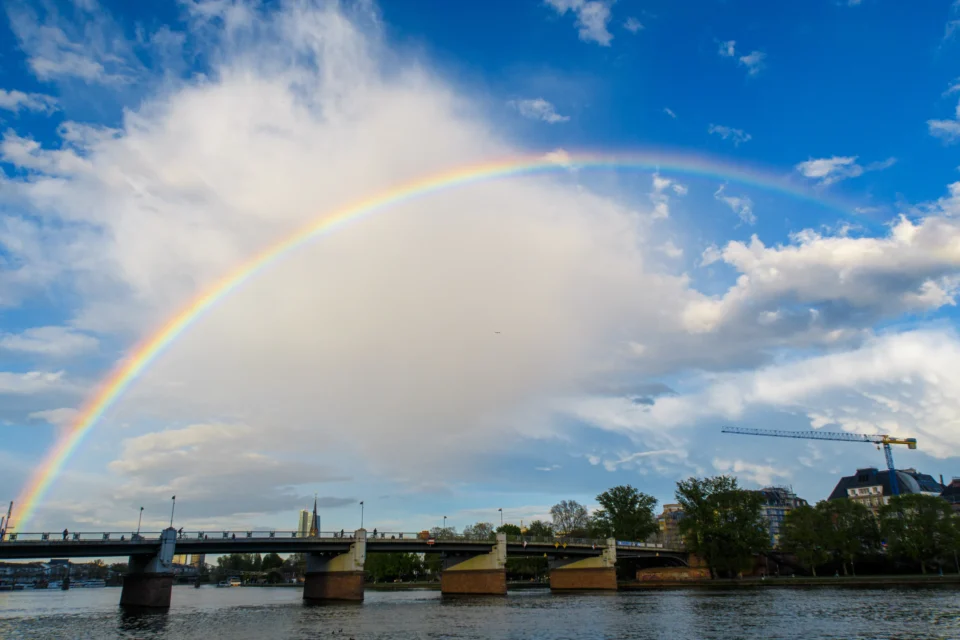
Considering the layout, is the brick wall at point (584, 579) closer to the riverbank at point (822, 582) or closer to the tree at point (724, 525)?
the riverbank at point (822, 582)

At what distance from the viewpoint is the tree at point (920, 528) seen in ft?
367

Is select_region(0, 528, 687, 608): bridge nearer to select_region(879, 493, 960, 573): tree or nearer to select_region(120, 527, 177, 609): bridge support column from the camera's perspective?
select_region(120, 527, 177, 609): bridge support column

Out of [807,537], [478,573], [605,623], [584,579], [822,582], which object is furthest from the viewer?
[584,579]

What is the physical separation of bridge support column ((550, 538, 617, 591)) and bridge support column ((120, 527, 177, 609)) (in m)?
90.2

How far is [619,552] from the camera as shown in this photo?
150125mm

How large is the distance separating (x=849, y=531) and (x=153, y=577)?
124 m

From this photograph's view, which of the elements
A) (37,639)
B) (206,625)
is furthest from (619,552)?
(37,639)

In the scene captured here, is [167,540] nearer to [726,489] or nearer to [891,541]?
[726,489]

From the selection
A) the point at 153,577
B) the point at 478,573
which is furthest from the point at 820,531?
the point at 153,577

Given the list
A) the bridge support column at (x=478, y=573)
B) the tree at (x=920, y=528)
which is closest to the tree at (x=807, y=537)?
the tree at (x=920, y=528)

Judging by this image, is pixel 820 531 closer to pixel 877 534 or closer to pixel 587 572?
pixel 877 534

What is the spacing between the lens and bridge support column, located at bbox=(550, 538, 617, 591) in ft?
470

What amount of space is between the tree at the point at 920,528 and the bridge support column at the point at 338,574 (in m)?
97.1

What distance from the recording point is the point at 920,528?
114 meters
